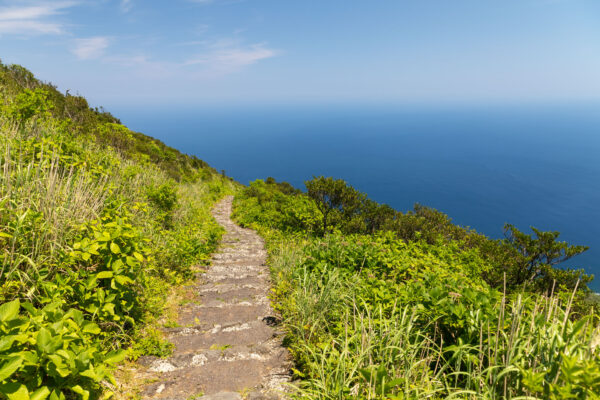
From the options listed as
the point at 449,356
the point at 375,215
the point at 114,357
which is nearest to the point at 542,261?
the point at 375,215

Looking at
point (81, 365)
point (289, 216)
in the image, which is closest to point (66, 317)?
point (81, 365)

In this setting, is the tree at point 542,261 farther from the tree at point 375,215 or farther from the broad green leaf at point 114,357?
the broad green leaf at point 114,357

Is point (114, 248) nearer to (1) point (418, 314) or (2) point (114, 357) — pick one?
(2) point (114, 357)

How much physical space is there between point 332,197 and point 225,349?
30.2 feet

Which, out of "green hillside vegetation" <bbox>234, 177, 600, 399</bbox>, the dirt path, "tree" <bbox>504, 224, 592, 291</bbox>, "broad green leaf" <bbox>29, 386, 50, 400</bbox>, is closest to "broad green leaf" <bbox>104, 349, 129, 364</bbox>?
"broad green leaf" <bbox>29, 386, 50, 400</bbox>

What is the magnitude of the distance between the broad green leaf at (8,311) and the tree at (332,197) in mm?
10747

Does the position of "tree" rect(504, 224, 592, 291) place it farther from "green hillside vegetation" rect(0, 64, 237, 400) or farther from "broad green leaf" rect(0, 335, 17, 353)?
"broad green leaf" rect(0, 335, 17, 353)

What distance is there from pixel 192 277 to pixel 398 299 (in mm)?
4888

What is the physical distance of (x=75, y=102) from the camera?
1948 centimetres

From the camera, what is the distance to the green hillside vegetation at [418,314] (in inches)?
93.0

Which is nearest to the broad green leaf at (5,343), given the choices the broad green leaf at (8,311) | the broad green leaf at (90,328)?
the broad green leaf at (8,311)

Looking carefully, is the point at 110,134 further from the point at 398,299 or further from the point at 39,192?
the point at 398,299

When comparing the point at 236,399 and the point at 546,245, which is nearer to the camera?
the point at 236,399

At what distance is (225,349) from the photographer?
3.97 metres
